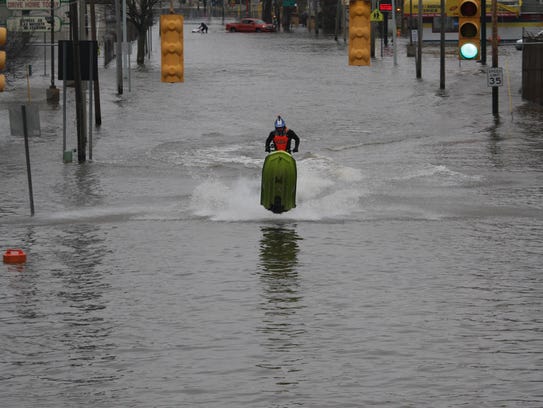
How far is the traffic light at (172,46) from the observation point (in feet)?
82.9

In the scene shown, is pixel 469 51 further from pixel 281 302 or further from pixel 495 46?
pixel 495 46

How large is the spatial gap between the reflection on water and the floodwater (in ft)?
0.16

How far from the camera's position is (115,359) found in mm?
15055

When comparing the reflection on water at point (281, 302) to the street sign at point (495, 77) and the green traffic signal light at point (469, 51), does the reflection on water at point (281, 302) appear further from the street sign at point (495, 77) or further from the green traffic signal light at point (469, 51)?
the street sign at point (495, 77)

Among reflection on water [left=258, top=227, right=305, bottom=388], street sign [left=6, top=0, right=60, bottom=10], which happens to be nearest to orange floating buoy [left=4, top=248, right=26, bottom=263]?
reflection on water [left=258, top=227, right=305, bottom=388]

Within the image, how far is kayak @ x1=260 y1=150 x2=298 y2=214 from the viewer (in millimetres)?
25109

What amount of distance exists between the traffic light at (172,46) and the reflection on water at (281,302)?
11.4ft

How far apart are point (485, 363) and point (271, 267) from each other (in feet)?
20.7

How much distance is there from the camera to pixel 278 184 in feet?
82.3

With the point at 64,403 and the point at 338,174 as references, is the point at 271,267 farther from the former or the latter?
the point at 338,174

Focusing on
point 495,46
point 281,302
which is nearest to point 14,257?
point 281,302

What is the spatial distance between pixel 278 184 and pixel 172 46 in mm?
3228

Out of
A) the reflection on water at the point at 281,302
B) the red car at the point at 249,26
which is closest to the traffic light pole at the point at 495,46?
the reflection on water at the point at 281,302

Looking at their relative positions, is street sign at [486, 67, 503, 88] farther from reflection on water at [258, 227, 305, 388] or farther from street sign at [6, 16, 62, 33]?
reflection on water at [258, 227, 305, 388]
